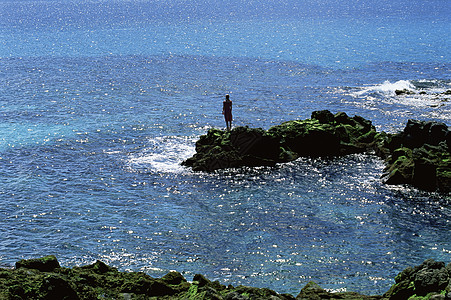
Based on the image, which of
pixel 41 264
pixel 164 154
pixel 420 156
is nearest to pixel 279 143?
pixel 164 154

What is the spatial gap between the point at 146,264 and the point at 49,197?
11.9 m

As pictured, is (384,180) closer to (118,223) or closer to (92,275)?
(118,223)

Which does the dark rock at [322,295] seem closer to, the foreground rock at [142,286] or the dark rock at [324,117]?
the foreground rock at [142,286]

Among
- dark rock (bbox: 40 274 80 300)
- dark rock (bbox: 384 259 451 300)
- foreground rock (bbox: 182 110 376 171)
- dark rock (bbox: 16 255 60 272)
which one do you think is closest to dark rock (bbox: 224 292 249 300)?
dark rock (bbox: 40 274 80 300)

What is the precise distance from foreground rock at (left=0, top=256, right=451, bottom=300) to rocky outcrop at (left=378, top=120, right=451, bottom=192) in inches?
556

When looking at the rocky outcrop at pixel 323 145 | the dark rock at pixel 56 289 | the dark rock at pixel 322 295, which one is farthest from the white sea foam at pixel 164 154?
the dark rock at pixel 56 289

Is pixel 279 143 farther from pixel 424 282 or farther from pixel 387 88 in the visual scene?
pixel 387 88

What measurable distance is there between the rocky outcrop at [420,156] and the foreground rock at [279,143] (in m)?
2.54

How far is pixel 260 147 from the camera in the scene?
132 feet

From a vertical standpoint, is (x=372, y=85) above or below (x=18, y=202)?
above

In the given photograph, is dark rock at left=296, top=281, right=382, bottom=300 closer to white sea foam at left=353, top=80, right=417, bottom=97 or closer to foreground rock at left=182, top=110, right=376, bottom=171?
foreground rock at left=182, top=110, right=376, bottom=171

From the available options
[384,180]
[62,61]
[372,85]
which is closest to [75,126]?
[384,180]

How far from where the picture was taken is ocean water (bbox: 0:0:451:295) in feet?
88.7

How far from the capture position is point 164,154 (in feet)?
141
